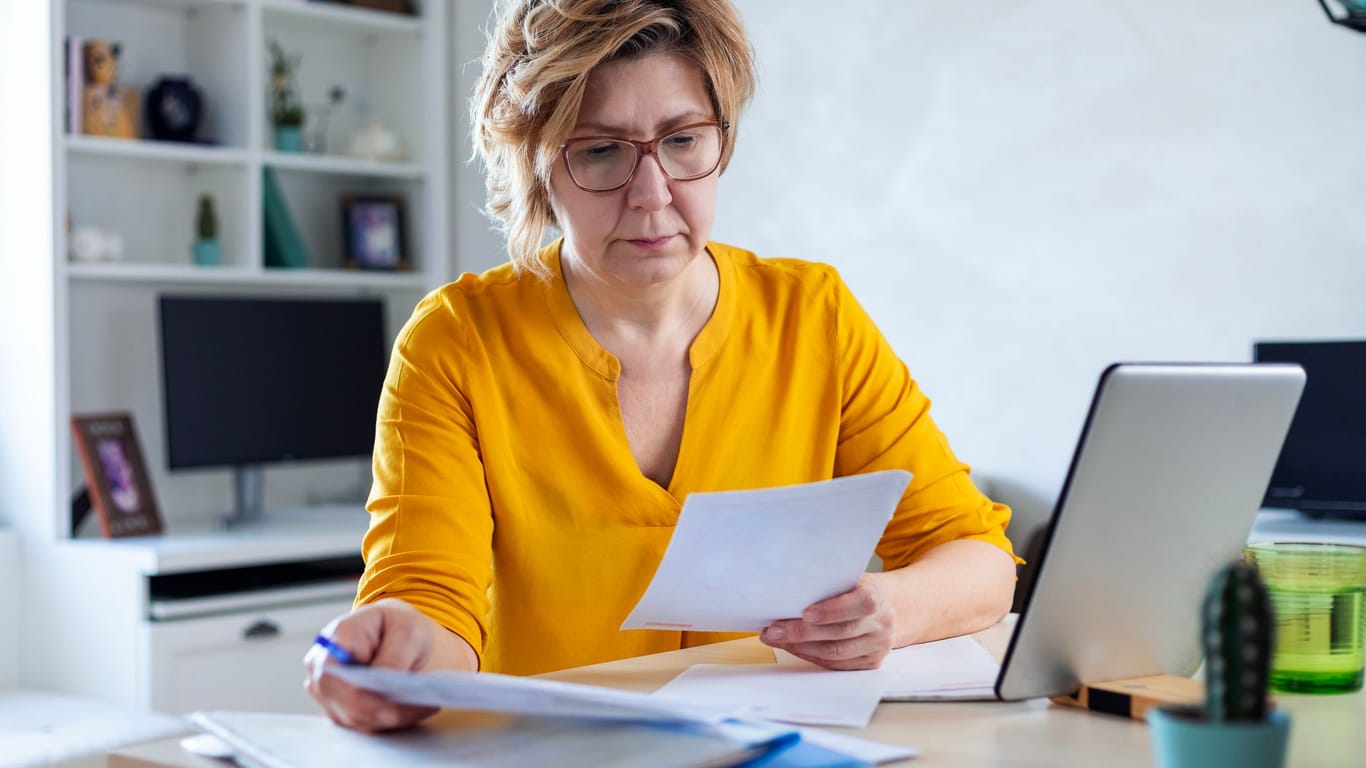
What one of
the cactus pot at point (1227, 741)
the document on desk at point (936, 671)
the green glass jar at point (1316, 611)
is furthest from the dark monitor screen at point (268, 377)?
the cactus pot at point (1227, 741)

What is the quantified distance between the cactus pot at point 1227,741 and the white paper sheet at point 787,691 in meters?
0.32

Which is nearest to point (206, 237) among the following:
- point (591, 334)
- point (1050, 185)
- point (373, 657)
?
point (1050, 185)

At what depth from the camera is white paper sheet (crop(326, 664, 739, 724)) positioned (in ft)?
2.77

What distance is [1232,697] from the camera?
2.02 ft

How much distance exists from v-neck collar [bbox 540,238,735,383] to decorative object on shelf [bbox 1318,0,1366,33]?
150 cm

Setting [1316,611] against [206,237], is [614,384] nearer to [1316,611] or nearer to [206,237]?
[1316,611]

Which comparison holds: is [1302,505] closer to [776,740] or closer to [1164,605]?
[1164,605]

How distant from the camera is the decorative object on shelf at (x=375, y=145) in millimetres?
3961

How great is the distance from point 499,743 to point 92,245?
2.88m

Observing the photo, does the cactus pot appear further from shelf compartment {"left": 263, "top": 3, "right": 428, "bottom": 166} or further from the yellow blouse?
shelf compartment {"left": 263, "top": 3, "right": 428, "bottom": 166}

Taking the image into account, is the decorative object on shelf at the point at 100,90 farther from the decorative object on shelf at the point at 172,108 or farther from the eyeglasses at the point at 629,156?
the eyeglasses at the point at 629,156

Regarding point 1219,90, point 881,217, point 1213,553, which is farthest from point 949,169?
point 1213,553

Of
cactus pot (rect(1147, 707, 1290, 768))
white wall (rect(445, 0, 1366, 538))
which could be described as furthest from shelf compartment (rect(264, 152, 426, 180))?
cactus pot (rect(1147, 707, 1290, 768))

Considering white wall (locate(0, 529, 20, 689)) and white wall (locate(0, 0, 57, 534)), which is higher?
white wall (locate(0, 0, 57, 534))
